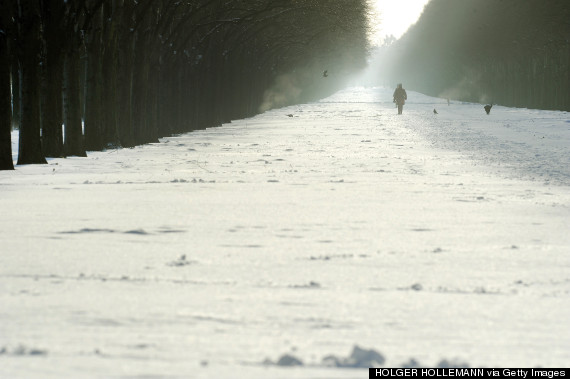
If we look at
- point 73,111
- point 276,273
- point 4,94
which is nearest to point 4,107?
point 4,94

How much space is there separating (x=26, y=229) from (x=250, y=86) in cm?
5651

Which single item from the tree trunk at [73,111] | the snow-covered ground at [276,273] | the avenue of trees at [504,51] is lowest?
the snow-covered ground at [276,273]

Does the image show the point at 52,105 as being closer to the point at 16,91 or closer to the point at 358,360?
the point at 16,91

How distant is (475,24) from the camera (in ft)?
355

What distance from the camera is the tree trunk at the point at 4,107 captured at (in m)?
21.4

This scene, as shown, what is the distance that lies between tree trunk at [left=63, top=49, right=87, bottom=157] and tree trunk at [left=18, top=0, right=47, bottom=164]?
271cm

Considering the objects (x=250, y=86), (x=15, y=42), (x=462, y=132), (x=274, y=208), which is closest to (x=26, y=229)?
(x=274, y=208)

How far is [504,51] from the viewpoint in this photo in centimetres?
9425

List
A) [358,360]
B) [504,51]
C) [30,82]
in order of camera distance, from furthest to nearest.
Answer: [504,51] < [30,82] < [358,360]

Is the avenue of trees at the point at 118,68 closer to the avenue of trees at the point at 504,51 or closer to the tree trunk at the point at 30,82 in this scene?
the tree trunk at the point at 30,82

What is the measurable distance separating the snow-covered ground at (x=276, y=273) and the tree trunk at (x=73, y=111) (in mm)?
7022

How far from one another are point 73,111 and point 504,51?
237ft

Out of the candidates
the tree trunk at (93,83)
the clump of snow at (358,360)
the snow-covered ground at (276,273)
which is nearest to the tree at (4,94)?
the snow-covered ground at (276,273)

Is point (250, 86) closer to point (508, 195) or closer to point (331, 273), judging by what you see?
point (508, 195)
